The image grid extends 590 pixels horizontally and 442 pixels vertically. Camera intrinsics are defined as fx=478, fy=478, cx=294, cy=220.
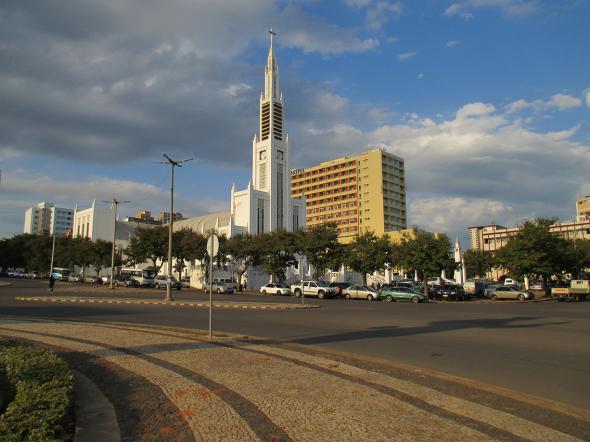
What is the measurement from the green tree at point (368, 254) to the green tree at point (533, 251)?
13267mm

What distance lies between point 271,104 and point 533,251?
6937 centimetres

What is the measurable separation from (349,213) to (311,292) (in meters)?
109

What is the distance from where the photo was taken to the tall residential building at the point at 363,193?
14675 centimetres

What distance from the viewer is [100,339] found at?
11.2m

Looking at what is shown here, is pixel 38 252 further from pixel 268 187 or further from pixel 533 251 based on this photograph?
pixel 533 251

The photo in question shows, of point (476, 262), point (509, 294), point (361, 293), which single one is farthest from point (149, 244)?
point (476, 262)

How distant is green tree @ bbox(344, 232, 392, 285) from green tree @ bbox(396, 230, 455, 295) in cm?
767

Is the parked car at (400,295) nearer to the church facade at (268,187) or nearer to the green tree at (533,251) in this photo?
the green tree at (533,251)

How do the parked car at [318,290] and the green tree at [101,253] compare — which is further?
the green tree at [101,253]

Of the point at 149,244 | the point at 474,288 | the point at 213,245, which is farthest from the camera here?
the point at 149,244

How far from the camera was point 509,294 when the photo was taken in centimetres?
4488

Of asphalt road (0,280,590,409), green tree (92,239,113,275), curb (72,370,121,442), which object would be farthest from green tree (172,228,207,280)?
curb (72,370,121,442)

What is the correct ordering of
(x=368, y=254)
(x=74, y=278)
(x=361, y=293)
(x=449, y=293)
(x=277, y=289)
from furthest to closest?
(x=74, y=278) < (x=368, y=254) < (x=277, y=289) < (x=361, y=293) < (x=449, y=293)

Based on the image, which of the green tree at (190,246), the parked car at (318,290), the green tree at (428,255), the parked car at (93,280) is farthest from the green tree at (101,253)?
the green tree at (428,255)
